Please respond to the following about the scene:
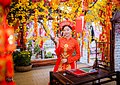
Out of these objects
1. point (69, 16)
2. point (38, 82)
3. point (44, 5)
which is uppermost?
point (44, 5)

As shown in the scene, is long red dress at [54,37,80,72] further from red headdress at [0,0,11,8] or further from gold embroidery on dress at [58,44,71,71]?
red headdress at [0,0,11,8]

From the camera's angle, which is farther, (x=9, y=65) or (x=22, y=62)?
(x=22, y=62)

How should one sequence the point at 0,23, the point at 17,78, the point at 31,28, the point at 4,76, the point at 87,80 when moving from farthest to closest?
the point at 31,28 < the point at 17,78 < the point at 87,80 < the point at 4,76 < the point at 0,23

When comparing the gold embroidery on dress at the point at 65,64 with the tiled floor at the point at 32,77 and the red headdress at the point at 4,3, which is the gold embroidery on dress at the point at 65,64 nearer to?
the tiled floor at the point at 32,77

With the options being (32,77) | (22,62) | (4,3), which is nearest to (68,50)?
(4,3)

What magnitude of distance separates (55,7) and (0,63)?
137 inches

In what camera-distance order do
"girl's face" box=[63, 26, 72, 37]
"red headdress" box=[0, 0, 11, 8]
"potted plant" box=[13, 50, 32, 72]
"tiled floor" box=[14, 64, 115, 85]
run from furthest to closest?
"potted plant" box=[13, 50, 32, 72] → "tiled floor" box=[14, 64, 115, 85] → "girl's face" box=[63, 26, 72, 37] → "red headdress" box=[0, 0, 11, 8]

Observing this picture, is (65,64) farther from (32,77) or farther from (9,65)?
(32,77)

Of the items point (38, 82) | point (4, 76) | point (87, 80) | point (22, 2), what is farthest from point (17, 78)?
point (4, 76)

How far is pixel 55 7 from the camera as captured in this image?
5172 mm

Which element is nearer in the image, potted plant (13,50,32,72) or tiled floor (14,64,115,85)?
tiled floor (14,64,115,85)

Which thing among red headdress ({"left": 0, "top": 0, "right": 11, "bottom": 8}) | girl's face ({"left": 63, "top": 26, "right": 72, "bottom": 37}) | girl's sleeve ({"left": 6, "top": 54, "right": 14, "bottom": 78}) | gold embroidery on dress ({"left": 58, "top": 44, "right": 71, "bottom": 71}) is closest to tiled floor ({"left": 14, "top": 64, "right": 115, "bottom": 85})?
gold embroidery on dress ({"left": 58, "top": 44, "right": 71, "bottom": 71})

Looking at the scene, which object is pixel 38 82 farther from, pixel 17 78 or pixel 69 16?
pixel 69 16

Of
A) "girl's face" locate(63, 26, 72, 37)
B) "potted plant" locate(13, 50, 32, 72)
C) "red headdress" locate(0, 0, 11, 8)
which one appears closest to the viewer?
"red headdress" locate(0, 0, 11, 8)
